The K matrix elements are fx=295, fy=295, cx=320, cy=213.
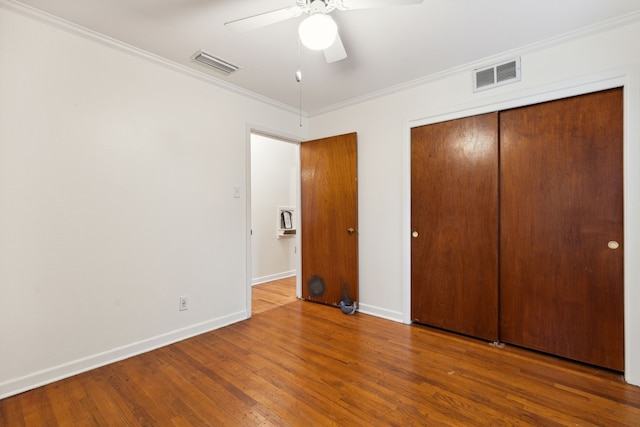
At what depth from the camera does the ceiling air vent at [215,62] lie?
2.47 m

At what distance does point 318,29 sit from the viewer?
1.48m

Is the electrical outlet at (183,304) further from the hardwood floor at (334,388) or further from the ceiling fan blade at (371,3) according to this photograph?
the ceiling fan blade at (371,3)

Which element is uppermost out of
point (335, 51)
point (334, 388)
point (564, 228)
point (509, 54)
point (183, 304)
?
point (509, 54)

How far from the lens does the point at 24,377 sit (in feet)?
6.28

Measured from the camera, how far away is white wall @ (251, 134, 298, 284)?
483 cm

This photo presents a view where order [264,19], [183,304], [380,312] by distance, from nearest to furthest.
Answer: [264,19], [183,304], [380,312]

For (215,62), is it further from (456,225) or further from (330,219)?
(456,225)

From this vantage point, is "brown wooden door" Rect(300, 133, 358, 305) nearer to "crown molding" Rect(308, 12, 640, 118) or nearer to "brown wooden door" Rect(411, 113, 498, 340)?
"crown molding" Rect(308, 12, 640, 118)

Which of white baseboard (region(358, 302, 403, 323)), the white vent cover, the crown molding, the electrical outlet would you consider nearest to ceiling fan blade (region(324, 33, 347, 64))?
the crown molding

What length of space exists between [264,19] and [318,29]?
1.21ft

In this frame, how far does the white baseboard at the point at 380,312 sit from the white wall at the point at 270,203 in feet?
5.96

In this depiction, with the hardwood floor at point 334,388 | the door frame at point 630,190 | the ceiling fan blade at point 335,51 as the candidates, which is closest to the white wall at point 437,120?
the door frame at point 630,190

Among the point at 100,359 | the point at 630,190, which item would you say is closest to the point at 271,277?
the point at 100,359

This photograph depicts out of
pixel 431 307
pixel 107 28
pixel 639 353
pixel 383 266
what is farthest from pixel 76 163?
pixel 639 353
